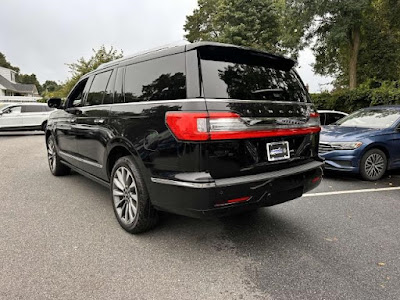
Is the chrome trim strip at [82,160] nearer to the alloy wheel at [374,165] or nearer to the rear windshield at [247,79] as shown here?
the rear windshield at [247,79]

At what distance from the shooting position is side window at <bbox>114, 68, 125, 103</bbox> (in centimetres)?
341

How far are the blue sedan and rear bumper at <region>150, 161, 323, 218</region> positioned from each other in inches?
126

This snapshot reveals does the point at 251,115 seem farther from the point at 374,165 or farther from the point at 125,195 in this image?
the point at 374,165

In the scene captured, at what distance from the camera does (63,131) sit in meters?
4.91

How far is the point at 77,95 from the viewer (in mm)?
4664

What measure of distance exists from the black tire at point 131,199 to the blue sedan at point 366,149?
13.3ft

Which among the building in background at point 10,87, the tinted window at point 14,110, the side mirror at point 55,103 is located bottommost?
the side mirror at point 55,103

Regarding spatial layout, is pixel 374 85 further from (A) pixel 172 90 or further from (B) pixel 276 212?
(A) pixel 172 90

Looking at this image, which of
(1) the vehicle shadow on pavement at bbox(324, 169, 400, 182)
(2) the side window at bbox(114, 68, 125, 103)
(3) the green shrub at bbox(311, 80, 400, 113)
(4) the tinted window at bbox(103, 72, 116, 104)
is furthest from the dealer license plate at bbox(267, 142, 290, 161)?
(3) the green shrub at bbox(311, 80, 400, 113)

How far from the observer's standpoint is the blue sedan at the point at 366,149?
18.5ft

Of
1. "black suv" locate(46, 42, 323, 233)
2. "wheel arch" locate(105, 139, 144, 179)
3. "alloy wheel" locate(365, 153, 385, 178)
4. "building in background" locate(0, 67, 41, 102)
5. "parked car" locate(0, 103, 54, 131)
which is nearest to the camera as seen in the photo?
"black suv" locate(46, 42, 323, 233)

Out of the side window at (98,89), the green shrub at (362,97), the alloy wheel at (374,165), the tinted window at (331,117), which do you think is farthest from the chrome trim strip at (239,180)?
the green shrub at (362,97)

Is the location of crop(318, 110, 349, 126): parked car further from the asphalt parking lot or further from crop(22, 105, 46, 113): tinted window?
crop(22, 105, 46, 113): tinted window

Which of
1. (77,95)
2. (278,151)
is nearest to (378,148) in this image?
(278,151)
